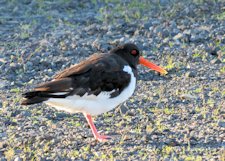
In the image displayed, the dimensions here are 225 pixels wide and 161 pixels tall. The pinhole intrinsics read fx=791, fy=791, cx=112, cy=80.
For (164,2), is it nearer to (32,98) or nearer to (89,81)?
(89,81)

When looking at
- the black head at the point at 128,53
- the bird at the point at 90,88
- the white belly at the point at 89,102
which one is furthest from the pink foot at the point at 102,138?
the black head at the point at 128,53

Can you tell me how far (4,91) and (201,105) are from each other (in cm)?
299

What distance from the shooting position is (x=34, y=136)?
31.1 ft

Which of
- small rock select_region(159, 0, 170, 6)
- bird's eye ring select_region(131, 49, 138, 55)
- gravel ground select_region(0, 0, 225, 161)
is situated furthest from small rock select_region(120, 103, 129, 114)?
small rock select_region(159, 0, 170, 6)

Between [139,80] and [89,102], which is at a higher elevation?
[89,102]

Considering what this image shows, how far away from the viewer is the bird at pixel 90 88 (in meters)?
9.08

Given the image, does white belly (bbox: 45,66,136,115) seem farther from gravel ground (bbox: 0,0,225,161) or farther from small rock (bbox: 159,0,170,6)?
small rock (bbox: 159,0,170,6)

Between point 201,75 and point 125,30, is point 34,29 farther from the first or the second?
point 201,75

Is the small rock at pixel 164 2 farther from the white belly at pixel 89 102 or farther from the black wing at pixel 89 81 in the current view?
the white belly at pixel 89 102

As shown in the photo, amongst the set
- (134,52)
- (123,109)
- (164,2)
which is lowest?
(164,2)

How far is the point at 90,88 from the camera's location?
931 centimetres

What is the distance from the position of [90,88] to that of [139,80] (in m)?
2.82

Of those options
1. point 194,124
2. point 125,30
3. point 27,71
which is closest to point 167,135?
point 194,124

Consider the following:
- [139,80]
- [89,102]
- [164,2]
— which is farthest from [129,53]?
[164,2]
